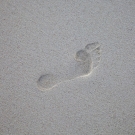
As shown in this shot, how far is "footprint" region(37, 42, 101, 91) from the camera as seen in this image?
116cm

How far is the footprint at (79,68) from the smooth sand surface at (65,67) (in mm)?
14

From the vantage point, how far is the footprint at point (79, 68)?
116 centimetres

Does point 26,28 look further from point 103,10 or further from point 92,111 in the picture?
point 92,111

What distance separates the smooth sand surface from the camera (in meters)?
1.17

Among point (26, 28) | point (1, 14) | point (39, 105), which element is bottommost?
point (39, 105)

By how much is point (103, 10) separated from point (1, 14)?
0.70 m

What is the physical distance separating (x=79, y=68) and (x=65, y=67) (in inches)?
3.8

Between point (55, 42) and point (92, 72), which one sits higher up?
point (55, 42)

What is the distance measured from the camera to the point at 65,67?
120cm

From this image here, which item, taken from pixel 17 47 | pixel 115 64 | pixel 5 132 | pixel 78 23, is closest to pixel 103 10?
pixel 78 23

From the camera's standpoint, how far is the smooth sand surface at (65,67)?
3.83 ft

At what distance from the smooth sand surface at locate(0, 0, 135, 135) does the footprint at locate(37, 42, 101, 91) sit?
0.05ft

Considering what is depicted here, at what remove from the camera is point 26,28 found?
49.0 inches

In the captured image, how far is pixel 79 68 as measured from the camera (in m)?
1.17
